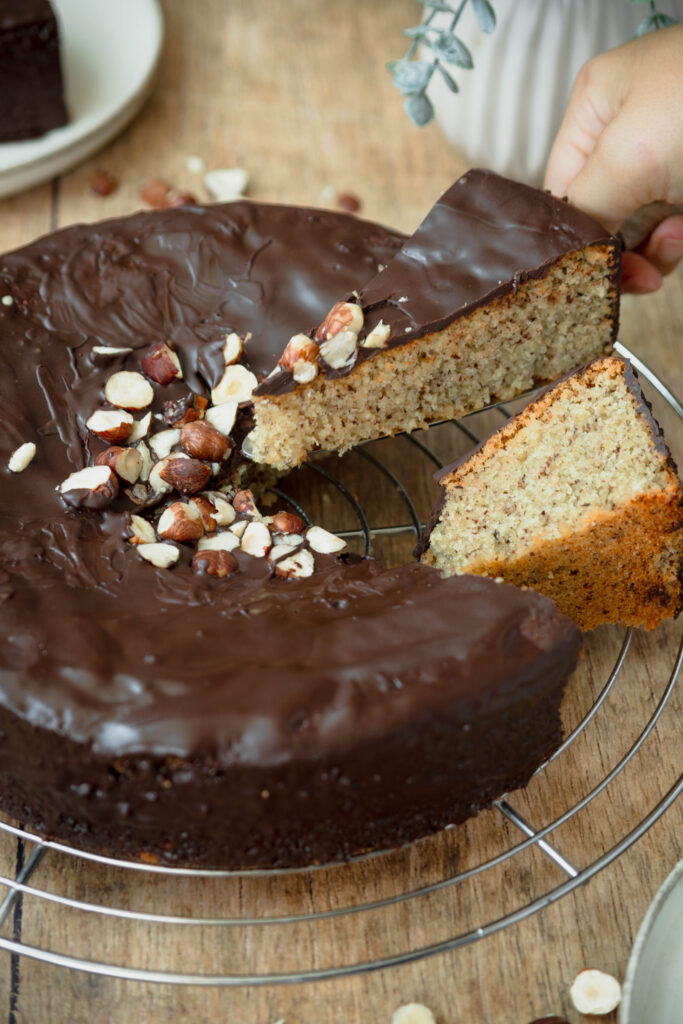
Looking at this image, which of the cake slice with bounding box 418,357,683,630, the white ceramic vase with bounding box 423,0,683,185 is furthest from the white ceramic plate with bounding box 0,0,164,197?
the cake slice with bounding box 418,357,683,630

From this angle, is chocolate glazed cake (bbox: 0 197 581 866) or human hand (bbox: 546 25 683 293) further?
human hand (bbox: 546 25 683 293)

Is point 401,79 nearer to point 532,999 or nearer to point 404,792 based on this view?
point 404,792

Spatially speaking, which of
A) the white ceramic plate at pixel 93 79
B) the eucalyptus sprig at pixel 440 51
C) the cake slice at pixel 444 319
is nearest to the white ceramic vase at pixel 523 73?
the eucalyptus sprig at pixel 440 51

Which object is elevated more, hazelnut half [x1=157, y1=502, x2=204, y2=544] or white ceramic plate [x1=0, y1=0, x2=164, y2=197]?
white ceramic plate [x1=0, y1=0, x2=164, y2=197]

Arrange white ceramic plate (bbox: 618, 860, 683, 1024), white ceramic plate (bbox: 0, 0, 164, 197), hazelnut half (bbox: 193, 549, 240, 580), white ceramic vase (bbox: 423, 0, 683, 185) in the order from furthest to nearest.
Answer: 1. white ceramic plate (bbox: 0, 0, 164, 197)
2. white ceramic vase (bbox: 423, 0, 683, 185)
3. hazelnut half (bbox: 193, 549, 240, 580)
4. white ceramic plate (bbox: 618, 860, 683, 1024)

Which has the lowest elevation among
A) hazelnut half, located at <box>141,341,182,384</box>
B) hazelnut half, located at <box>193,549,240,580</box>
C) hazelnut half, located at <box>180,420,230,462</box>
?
hazelnut half, located at <box>193,549,240,580</box>

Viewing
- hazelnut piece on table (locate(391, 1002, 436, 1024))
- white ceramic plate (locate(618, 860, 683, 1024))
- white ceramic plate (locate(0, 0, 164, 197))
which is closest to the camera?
white ceramic plate (locate(618, 860, 683, 1024))

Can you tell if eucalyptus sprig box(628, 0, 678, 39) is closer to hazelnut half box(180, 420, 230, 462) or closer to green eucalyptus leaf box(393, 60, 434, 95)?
green eucalyptus leaf box(393, 60, 434, 95)

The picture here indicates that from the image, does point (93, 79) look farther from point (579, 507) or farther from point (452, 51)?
point (579, 507)
